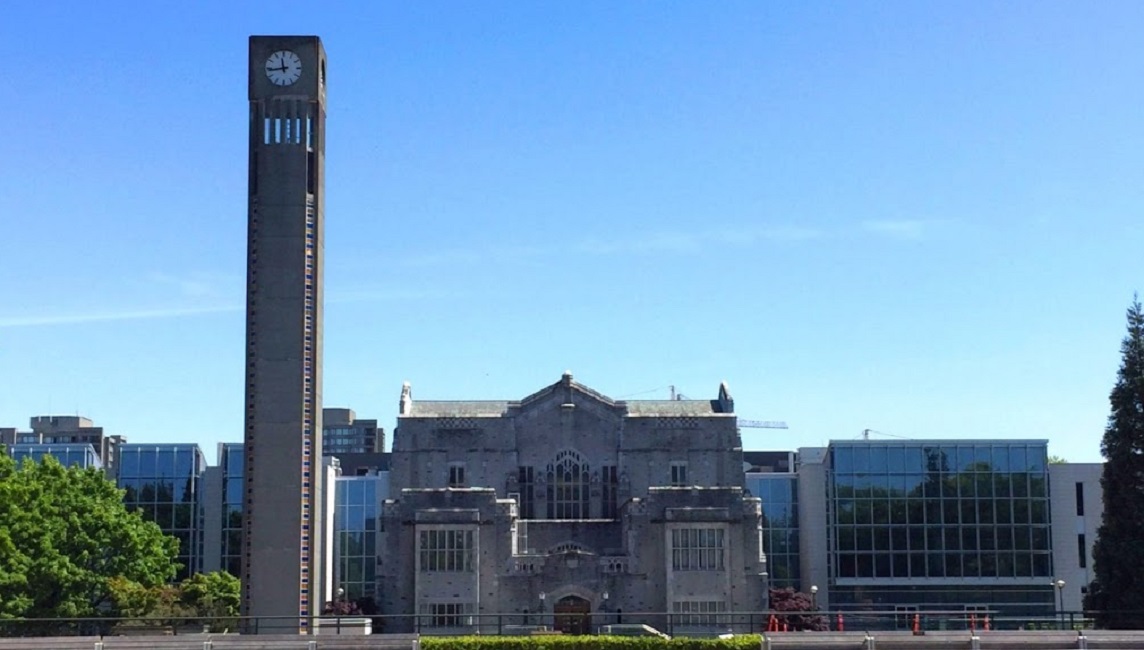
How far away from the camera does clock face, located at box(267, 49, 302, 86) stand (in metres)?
60.7

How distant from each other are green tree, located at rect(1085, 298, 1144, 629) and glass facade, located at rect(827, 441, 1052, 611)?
74.5ft

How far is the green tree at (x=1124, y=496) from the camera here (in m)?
62.9

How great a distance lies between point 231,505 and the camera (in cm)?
9400

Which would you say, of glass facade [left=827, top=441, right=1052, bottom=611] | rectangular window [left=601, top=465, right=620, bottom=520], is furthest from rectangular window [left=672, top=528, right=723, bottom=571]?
glass facade [left=827, top=441, right=1052, bottom=611]

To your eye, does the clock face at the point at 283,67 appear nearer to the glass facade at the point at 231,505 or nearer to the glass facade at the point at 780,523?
the glass facade at the point at 231,505

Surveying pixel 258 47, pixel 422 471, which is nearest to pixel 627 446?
pixel 422 471

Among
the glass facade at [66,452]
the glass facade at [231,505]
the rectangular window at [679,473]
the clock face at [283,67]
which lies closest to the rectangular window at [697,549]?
the rectangular window at [679,473]

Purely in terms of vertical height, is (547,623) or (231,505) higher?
(231,505)

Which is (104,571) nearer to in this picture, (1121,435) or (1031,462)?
(1121,435)

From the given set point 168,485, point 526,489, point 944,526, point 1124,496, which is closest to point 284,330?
point 526,489

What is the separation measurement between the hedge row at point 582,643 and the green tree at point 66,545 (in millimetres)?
20938

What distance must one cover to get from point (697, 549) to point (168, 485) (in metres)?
37.5

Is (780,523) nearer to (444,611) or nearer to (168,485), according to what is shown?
(444,611)

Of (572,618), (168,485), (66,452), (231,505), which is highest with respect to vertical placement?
(66,452)
